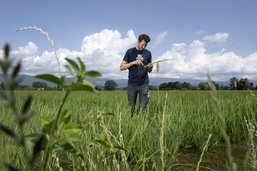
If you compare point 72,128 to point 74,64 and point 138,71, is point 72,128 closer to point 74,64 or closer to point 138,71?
point 74,64

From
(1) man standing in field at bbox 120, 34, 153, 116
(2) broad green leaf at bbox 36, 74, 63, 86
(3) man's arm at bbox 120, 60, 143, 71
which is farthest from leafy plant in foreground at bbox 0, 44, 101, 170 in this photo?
(1) man standing in field at bbox 120, 34, 153, 116

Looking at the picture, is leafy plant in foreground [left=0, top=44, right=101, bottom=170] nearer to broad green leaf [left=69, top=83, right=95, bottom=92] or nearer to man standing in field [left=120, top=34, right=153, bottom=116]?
broad green leaf [left=69, top=83, right=95, bottom=92]

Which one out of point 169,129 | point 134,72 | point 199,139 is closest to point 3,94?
point 169,129

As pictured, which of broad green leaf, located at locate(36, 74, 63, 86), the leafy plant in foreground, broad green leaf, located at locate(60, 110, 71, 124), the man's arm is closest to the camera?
the leafy plant in foreground

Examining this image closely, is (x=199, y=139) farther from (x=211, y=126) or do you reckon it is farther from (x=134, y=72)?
(x=134, y=72)

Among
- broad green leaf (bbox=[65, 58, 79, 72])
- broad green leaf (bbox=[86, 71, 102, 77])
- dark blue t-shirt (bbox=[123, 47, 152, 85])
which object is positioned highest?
dark blue t-shirt (bbox=[123, 47, 152, 85])

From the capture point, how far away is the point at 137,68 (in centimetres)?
552

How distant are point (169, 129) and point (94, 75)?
3.20 meters

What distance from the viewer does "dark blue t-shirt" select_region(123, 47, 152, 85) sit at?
5497mm

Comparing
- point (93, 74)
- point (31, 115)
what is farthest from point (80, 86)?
point (31, 115)

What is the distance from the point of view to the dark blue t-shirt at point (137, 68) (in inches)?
216

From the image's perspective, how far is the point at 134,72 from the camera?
5512 millimetres

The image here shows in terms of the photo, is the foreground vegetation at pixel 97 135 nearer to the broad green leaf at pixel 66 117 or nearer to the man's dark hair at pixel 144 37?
the broad green leaf at pixel 66 117

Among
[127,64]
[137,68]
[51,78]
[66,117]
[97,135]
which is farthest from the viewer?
[137,68]
